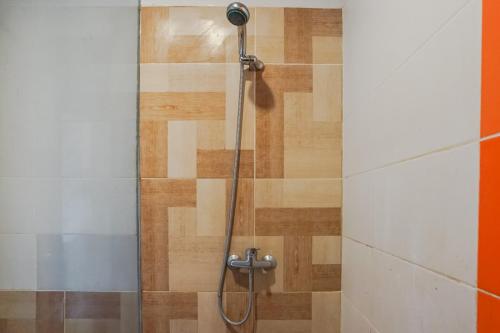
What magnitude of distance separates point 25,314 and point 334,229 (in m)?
1.06

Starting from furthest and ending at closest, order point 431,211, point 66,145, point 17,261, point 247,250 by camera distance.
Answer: point 247,250 → point 66,145 → point 17,261 → point 431,211

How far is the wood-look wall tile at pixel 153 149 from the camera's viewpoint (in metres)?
1.36

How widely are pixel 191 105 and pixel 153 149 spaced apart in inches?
9.5

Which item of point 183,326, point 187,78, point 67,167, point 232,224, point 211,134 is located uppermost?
point 187,78

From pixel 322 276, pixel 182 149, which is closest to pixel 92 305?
pixel 182 149

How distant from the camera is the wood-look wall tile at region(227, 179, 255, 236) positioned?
135cm

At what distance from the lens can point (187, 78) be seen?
4.46ft

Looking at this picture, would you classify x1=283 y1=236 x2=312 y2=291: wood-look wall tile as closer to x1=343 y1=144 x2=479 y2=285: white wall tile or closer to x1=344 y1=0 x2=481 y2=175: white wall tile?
x1=343 y1=144 x2=479 y2=285: white wall tile

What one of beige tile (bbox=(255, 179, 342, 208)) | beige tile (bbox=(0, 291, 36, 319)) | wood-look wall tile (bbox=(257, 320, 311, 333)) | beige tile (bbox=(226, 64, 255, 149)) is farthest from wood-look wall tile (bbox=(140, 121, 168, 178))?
wood-look wall tile (bbox=(257, 320, 311, 333))

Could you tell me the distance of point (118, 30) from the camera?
4.00ft

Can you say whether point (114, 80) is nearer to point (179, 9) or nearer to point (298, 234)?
point (179, 9)

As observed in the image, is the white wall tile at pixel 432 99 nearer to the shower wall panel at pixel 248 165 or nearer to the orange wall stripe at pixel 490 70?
the orange wall stripe at pixel 490 70

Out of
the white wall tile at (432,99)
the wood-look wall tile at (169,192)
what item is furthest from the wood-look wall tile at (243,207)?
the white wall tile at (432,99)

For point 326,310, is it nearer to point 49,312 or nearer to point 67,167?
point 49,312
